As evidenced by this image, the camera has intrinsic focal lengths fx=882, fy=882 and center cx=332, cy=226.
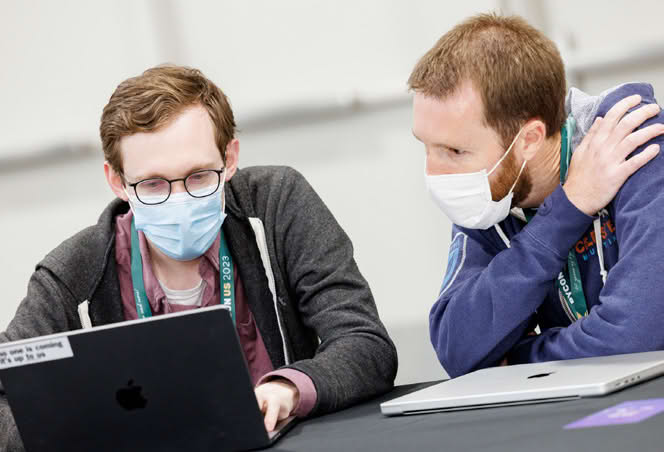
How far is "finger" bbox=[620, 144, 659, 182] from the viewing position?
163 centimetres

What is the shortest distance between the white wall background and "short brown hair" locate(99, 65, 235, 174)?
1.06 meters

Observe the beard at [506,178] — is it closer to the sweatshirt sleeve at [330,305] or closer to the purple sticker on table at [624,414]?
the sweatshirt sleeve at [330,305]

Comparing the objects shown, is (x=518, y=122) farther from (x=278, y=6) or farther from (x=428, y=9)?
(x=278, y=6)

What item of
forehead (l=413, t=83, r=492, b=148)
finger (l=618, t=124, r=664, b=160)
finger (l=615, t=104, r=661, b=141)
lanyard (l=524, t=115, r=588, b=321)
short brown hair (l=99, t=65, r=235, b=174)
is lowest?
lanyard (l=524, t=115, r=588, b=321)

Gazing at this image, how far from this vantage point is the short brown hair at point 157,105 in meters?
1.93

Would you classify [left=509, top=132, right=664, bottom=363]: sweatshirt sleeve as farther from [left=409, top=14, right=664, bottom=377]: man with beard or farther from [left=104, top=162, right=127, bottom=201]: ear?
[left=104, top=162, right=127, bottom=201]: ear

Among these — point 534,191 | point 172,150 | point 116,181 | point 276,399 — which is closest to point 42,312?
point 116,181

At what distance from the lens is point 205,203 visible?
190 centimetres

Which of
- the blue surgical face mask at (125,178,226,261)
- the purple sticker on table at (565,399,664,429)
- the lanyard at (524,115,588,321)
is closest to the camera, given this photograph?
the purple sticker on table at (565,399,664,429)

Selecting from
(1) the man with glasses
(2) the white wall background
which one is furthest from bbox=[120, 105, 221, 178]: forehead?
(2) the white wall background

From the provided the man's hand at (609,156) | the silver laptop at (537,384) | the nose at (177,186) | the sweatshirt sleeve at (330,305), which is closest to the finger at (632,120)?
the man's hand at (609,156)

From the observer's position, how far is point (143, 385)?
1317mm

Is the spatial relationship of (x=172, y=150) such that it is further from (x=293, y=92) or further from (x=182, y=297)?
(x=293, y=92)

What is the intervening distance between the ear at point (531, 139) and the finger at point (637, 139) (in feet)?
0.62
